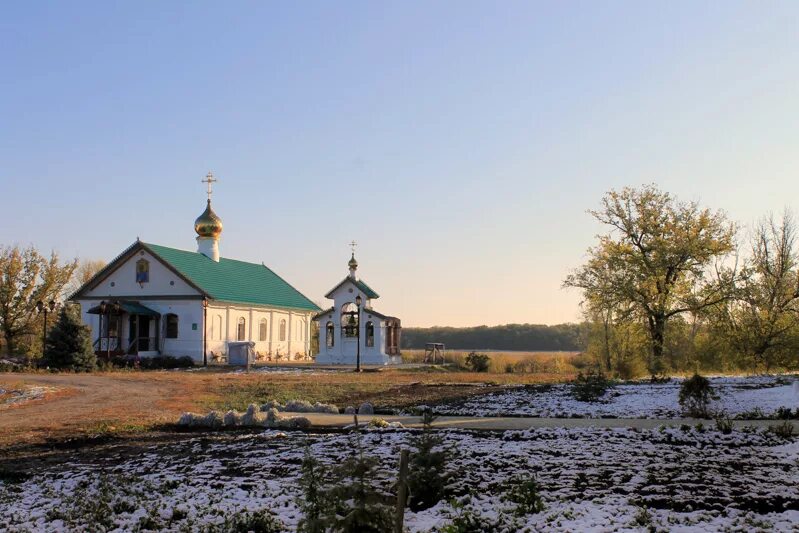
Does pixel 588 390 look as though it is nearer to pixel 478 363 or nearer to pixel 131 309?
pixel 478 363

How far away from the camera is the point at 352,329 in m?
44.2

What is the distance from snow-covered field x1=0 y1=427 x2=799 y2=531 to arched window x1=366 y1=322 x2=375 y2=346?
32.4 m

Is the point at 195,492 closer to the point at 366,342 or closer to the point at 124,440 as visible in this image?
the point at 124,440

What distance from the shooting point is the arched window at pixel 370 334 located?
43.6m

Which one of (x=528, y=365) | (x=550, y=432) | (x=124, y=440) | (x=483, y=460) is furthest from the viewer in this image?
(x=528, y=365)

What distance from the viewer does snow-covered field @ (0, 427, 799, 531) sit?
6922 mm

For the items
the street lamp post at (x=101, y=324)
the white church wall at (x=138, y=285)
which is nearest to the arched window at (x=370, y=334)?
the white church wall at (x=138, y=285)

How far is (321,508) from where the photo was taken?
6406 millimetres

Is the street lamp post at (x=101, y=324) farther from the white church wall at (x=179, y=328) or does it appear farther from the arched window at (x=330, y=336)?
the arched window at (x=330, y=336)

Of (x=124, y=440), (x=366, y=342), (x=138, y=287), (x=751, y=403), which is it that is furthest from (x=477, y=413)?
(x=138, y=287)

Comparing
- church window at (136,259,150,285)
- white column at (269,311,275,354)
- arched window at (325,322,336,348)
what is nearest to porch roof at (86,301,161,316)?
church window at (136,259,150,285)

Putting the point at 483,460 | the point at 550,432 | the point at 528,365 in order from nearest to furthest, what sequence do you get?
the point at 483,460
the point at 550,432
the point at 528,365

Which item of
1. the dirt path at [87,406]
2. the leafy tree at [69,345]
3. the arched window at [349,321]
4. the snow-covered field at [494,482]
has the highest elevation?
the arched window at [349,321]

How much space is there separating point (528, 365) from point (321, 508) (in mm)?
34109
